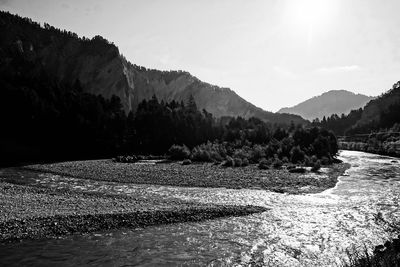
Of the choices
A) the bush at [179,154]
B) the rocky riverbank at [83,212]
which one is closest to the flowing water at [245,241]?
the rocky riverbank at [83,212]

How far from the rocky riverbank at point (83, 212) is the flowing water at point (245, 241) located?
1182 mm

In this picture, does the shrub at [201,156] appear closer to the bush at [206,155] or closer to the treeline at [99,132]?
the bush at [206,155]

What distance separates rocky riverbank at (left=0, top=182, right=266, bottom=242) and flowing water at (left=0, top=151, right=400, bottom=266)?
3.88 feet

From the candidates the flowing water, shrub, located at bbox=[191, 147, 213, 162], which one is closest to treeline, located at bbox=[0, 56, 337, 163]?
shrub, located at bbox=[191, 147, 213, 162]

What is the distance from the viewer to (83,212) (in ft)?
84.7

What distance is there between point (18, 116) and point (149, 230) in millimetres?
86779

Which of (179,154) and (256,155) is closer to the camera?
(256,155)

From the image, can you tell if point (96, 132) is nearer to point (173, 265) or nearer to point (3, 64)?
point (173, 265)

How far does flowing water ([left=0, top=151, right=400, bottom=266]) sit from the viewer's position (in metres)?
18.2

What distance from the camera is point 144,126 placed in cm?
11012

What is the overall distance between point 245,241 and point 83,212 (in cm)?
1376

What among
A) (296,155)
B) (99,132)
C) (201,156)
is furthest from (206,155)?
(99,132)

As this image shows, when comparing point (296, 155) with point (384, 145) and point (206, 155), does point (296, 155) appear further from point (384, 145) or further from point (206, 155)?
point (384, 145)

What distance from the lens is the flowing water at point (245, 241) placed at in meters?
18.2
